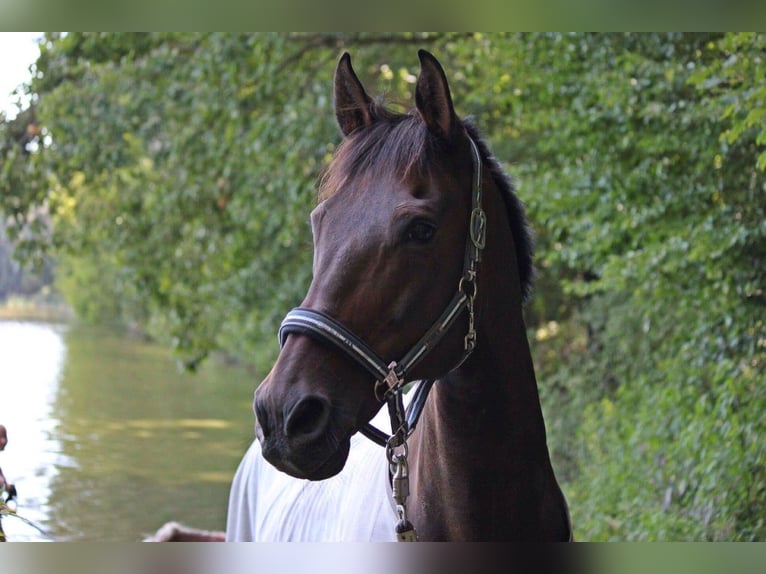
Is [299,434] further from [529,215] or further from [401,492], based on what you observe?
[529,215]

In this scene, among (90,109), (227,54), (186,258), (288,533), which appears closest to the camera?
(288,533)

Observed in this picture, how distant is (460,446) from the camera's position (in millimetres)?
2332

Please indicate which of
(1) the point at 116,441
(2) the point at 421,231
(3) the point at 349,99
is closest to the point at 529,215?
(3) the point at 349,99

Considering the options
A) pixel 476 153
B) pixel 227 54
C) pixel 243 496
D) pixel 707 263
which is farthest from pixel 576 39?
pixel 476 153

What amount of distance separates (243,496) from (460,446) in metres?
2.07

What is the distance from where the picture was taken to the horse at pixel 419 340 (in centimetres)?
200

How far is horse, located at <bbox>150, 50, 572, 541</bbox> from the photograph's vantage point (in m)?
2.00

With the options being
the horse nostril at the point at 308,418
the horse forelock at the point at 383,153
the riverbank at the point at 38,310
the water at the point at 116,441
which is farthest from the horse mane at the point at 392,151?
the riverbank at the point at 38,310

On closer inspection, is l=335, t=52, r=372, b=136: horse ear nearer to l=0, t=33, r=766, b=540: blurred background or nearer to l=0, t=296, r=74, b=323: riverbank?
l=0, t=33, r=766, b=540: blurred background

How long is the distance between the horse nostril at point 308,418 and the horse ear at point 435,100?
771mm

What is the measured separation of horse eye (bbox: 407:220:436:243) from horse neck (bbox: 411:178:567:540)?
23cm

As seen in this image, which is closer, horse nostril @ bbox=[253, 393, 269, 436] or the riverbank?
horse nostril @ bbox=[253, 393, 269, 436]

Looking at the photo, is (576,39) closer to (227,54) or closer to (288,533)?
(227,54)

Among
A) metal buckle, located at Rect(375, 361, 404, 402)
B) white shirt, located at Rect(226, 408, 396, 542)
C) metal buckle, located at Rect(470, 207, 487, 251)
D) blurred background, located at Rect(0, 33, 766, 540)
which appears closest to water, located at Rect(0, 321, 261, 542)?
blurred background, located at Rect(0, 33, 766, 540)
